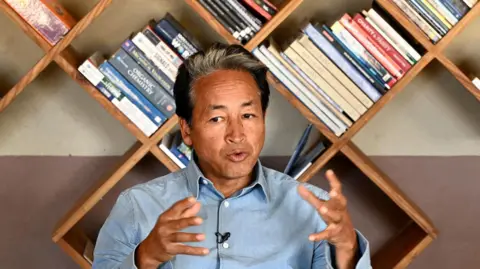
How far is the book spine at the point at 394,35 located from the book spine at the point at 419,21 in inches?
2.3

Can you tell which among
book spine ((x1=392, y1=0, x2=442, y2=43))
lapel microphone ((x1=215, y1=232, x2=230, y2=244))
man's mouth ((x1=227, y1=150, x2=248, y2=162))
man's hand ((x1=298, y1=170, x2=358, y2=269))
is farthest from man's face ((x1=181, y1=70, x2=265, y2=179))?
book spine ((x1=392, y1=0, x2=442, y2=43))

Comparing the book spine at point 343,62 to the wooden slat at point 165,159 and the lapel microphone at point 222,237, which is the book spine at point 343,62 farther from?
the lapel microphone at point 222,237

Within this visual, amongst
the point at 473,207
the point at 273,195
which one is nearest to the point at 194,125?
the point at 273,195

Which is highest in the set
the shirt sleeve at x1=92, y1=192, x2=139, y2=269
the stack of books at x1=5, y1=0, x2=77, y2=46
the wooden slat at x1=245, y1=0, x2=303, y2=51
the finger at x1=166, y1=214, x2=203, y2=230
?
the stack of books at x1=5, y1=0, x2=77, y2=46

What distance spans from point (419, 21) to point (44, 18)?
3.42 ft

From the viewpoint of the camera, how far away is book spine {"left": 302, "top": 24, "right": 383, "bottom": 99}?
6.19 feet

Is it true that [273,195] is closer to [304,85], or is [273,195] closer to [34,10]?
[304,85]

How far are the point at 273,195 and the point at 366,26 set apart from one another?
2.16 feet

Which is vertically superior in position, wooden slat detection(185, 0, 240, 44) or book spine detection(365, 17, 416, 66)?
wooden slat detection(185, 0, 240, 44)

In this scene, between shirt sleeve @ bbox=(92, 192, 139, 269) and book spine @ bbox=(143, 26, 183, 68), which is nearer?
shirt sleeve @ bbox=(92, 192, 139, 269)

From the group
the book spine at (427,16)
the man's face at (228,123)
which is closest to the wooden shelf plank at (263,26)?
the book spine at (427,16)

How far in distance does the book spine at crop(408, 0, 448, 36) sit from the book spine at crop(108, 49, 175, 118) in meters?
0.73

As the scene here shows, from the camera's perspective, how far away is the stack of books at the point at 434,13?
1853mm

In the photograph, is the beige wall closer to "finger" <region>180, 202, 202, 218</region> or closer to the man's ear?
the man's ear
